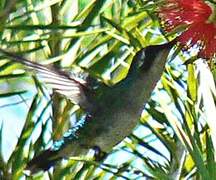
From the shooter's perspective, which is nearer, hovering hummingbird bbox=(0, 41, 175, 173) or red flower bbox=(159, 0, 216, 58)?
red flower bbox=(159, 0, 216, 58)

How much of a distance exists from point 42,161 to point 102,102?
6.9 inches

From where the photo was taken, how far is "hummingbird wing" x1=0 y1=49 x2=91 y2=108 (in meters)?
0.95

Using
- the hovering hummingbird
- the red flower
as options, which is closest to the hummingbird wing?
the hovering hummingbird

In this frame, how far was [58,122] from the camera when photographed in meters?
1.08

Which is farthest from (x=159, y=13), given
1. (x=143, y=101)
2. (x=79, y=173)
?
(x=79, y=173)

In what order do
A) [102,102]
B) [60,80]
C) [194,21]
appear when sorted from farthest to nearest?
[102,102] → [60,80] → [194,21]

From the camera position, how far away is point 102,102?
1.17 meters

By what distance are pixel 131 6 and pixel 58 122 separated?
206 mm

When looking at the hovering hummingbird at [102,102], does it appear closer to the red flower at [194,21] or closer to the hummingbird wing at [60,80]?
the hummingbird wing at [60,80]

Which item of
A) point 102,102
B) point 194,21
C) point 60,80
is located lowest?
point 102,102

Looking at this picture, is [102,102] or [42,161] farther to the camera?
[102,102]

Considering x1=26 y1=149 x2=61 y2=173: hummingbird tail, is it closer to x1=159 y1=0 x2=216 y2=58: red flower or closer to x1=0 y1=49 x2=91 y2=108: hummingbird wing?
x1=0 y1=49 x2=91 y2=108: hummingbird wing

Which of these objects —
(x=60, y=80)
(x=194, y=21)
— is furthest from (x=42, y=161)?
(x=194, y=21)

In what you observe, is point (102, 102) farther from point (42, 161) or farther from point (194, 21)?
point (194, 21)
